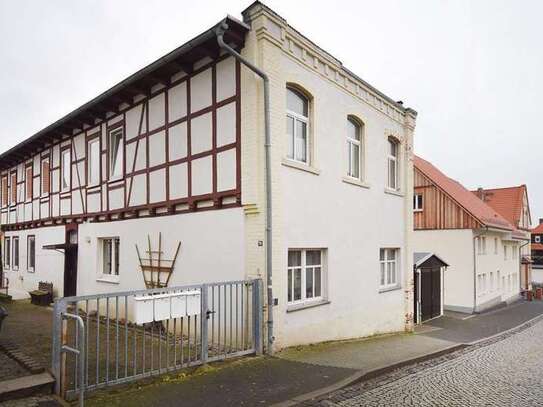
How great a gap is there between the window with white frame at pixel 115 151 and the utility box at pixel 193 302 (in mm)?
6855

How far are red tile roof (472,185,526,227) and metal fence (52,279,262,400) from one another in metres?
30.7

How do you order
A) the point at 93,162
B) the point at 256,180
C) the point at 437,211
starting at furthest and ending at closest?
1. the point at 437,211
2. the point at 93,162
3. the point at 256,180

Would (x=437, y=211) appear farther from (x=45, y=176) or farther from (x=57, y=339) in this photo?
(x=57, y=339)

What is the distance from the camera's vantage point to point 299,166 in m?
9.09

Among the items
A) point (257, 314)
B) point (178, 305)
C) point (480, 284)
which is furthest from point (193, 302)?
point (480, 284)

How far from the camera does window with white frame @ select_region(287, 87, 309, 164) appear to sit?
9297mm

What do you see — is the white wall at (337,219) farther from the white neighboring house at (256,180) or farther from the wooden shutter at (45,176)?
the wooden shutter at (45,176)

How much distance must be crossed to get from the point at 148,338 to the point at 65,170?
8.85 metres

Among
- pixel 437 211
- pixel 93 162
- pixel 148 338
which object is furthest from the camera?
pixel 437 211

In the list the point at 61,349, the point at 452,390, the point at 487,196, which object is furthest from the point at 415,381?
the point at 487,196

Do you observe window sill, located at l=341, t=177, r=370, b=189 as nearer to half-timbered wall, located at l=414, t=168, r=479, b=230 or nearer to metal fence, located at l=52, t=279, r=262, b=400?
metal fence, located at l=52, t=279, r=262, b=400

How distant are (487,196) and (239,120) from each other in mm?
32746

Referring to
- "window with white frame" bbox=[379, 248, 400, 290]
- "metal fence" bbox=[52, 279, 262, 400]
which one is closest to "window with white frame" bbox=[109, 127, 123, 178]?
"metal fence" bbox=[52, 279, 262, 400]

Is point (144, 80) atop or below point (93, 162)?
atop
